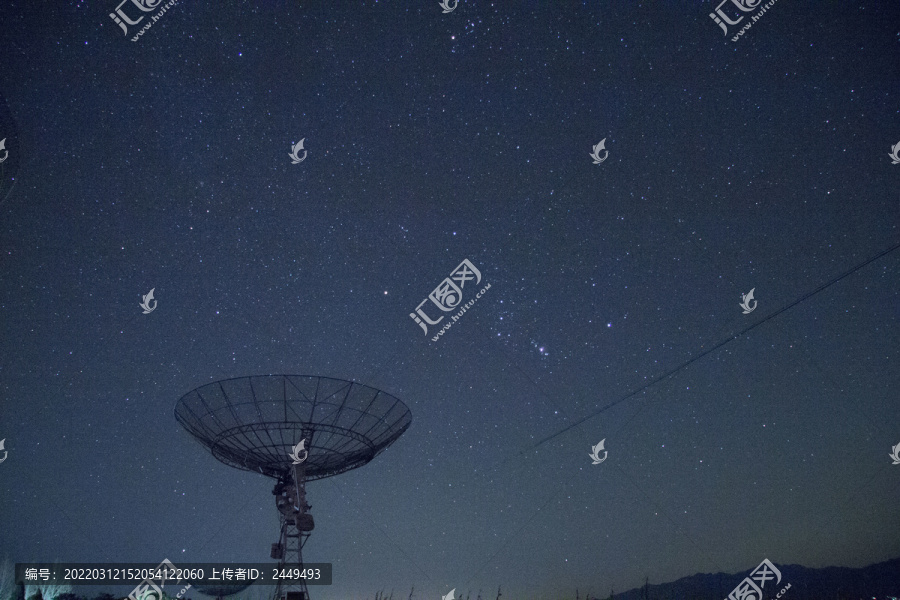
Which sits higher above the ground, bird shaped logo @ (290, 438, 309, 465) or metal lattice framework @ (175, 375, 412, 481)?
metal lattice framework @ (175, 375, 412, 481)

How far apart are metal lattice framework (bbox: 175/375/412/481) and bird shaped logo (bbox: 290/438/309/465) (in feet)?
0.66

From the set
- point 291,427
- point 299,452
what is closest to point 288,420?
point 291,427

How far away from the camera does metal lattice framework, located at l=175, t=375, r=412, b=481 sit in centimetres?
1827

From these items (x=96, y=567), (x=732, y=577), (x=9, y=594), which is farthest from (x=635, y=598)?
(x=96, y=567)

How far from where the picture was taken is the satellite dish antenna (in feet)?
59.9

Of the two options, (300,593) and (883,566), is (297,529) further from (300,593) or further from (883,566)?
(883,566)

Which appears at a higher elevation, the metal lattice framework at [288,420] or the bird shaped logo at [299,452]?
the metal lattice framework at [288,420]

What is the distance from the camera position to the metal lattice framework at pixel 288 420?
1827 cm

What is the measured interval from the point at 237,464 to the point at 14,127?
1362 centimetres

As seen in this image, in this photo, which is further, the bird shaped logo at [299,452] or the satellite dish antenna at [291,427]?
the bird shaped logo at [299,452]

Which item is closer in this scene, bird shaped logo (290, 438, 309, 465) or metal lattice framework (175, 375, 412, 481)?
metal lattice framework (175, 375, 412, 481)

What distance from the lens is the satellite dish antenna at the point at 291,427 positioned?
59.9 ft

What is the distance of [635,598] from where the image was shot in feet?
357

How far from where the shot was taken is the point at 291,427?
19141 mm
